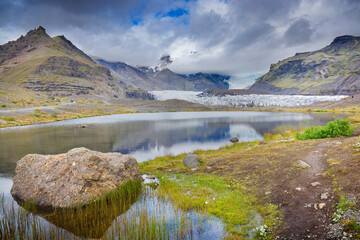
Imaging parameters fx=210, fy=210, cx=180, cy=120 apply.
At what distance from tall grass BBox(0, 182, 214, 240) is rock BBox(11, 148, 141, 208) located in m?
0.64

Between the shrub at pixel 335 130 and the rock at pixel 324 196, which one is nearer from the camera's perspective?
the rock at pixel 324 196

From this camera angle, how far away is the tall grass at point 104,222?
953cm

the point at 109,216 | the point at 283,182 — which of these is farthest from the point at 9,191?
the point at 283,182

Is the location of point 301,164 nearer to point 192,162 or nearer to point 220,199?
point 220,199

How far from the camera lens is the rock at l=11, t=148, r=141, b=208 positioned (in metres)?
12.6

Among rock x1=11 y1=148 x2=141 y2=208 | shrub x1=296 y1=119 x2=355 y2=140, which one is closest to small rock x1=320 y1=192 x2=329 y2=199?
rock x1=11 y1=148 x2=141 y2=208

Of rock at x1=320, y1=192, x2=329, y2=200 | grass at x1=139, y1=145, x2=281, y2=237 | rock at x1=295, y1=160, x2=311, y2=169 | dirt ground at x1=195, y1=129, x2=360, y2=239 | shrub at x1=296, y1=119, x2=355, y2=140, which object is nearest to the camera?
dirt ground at x1=195, y1=129, x2=360, y2=239

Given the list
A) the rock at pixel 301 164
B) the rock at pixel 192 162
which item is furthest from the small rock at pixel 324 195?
the rock at pixel 192 162

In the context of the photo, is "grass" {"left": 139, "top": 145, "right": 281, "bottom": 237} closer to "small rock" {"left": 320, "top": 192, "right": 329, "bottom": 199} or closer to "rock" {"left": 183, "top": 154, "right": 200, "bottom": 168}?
"rock" {"left": 183, "top": 154, "right": 200, "bottom": 168}

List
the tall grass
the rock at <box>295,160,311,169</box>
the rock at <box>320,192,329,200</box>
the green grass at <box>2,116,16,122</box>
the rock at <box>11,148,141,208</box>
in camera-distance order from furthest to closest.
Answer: the green grass at <box>2,116,16,122</box> → the rock at <box>295,160,311,169</box> → the rock at <box>11,148,141,208</box> → the rock at <box>320,192,329,200</box> → the tall grass

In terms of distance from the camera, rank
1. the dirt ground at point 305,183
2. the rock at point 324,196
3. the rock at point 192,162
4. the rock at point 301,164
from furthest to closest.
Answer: the rock at point 192,162 → the rock at point 301,164 → the rock at point 324,196 → the dirt ground at point 305,183

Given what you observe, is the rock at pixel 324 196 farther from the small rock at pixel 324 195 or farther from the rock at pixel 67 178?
the rock at pixel 67 178

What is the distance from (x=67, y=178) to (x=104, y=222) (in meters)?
4.41

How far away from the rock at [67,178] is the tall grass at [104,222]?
2.11 feet
